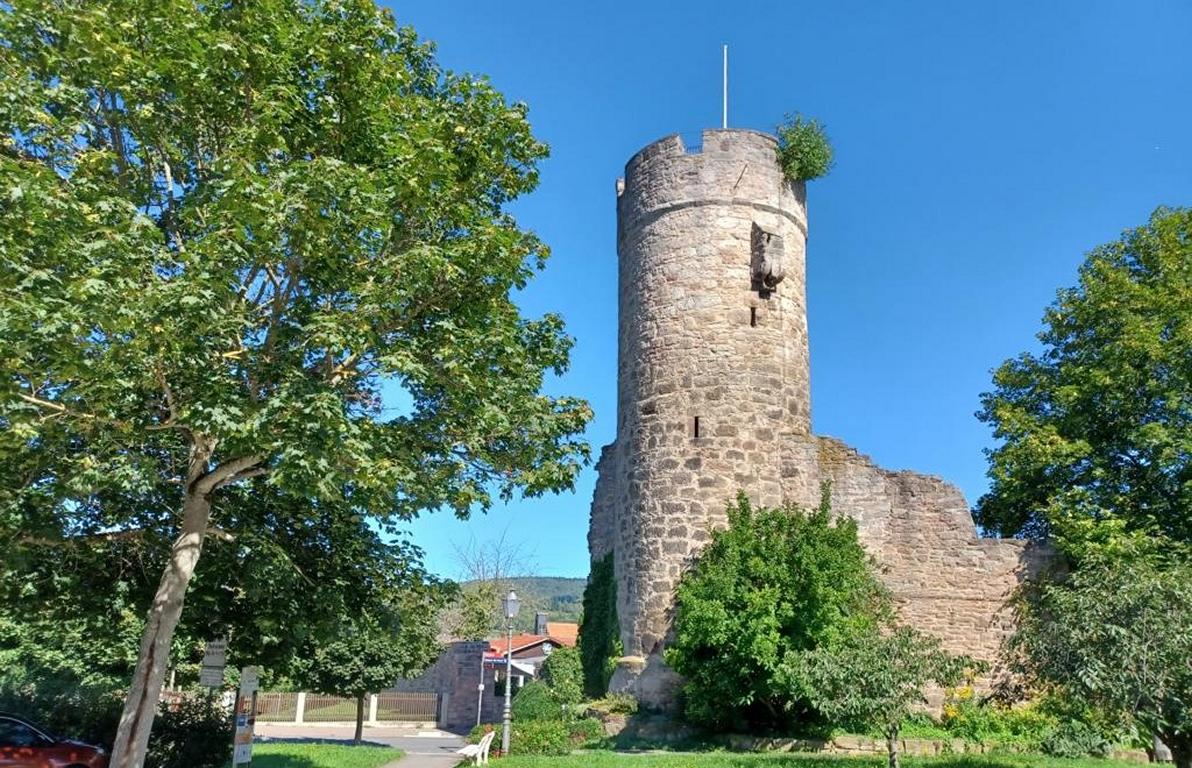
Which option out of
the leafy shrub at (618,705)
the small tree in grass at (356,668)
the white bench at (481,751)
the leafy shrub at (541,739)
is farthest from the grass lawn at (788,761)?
the small tree in grass at (356,668)

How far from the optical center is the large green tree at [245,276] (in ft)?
32.0

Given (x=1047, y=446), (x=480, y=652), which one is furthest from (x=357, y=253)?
(x=480, y=652)

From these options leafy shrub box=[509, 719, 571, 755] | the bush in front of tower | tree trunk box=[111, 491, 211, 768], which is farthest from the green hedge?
tree trunk box=[111, 491, 211, 768]

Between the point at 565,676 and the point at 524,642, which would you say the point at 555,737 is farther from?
the point at 524,642

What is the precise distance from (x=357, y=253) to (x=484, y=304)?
2.01m

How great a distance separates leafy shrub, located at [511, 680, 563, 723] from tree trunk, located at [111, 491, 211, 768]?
933cm

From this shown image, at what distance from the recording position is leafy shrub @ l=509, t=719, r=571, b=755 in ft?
56.7

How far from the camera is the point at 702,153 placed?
20.2m

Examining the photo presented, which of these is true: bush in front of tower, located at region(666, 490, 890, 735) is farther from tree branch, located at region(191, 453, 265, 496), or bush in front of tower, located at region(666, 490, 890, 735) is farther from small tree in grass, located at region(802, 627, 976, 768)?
tree branch, located at region(191, 453, 265, 496)

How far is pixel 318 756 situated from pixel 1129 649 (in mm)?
16917

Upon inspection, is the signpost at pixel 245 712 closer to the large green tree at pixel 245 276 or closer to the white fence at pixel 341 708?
the large green tree at pixel 245 276

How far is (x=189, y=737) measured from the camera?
54.7ft

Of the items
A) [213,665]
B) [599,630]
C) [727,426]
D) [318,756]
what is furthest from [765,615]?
[318,756]

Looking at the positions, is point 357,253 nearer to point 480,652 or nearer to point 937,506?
point 937,506
